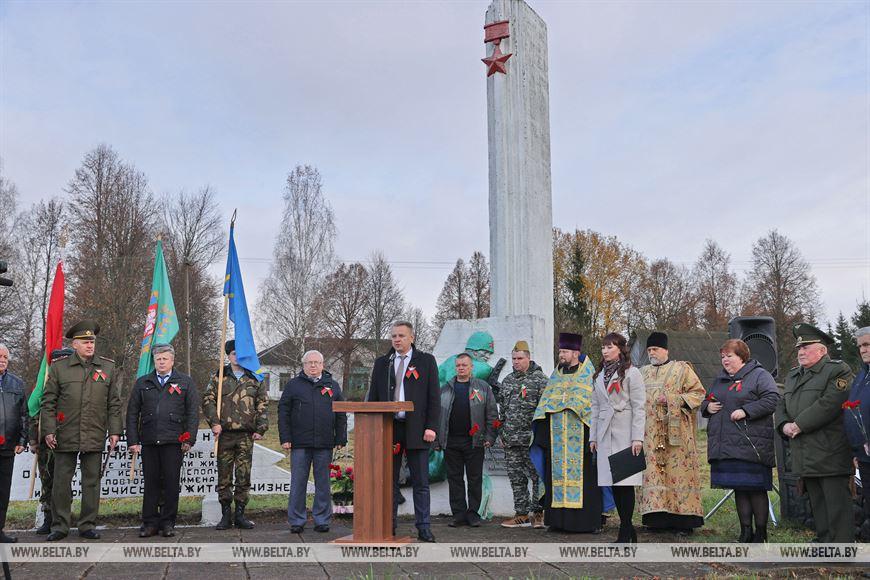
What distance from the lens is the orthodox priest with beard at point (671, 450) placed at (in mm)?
7328

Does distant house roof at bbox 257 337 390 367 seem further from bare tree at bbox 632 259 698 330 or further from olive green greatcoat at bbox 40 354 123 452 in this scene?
olive green greatcoat at bbox 40 354 123 452

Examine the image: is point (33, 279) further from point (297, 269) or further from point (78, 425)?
point (78, 425)

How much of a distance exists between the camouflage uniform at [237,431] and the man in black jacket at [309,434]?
0.41m

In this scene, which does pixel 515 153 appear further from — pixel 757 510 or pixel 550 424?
pixel 757 510

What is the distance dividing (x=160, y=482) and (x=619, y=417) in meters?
4.44

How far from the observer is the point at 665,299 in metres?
44.7

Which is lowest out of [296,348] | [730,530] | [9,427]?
[730,530]

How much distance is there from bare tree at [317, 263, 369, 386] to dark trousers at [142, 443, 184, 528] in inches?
1248

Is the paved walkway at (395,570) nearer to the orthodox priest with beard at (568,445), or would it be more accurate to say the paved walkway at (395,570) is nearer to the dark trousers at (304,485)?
the orthodox priest with beard at (568,445)

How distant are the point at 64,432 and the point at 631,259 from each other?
1567 inches

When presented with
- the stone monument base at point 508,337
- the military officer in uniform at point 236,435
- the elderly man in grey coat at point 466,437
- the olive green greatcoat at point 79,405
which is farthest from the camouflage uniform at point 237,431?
the stone monument base at point 508,337

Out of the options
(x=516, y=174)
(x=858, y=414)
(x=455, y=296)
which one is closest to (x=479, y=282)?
(x=455, y=296)

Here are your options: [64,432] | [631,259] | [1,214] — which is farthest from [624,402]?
[631,259]

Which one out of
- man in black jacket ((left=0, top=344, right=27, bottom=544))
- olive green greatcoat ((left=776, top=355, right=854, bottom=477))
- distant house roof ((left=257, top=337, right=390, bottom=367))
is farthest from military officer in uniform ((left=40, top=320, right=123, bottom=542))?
distant house roof ((left=257, top=337, right=390, bottom=367))
